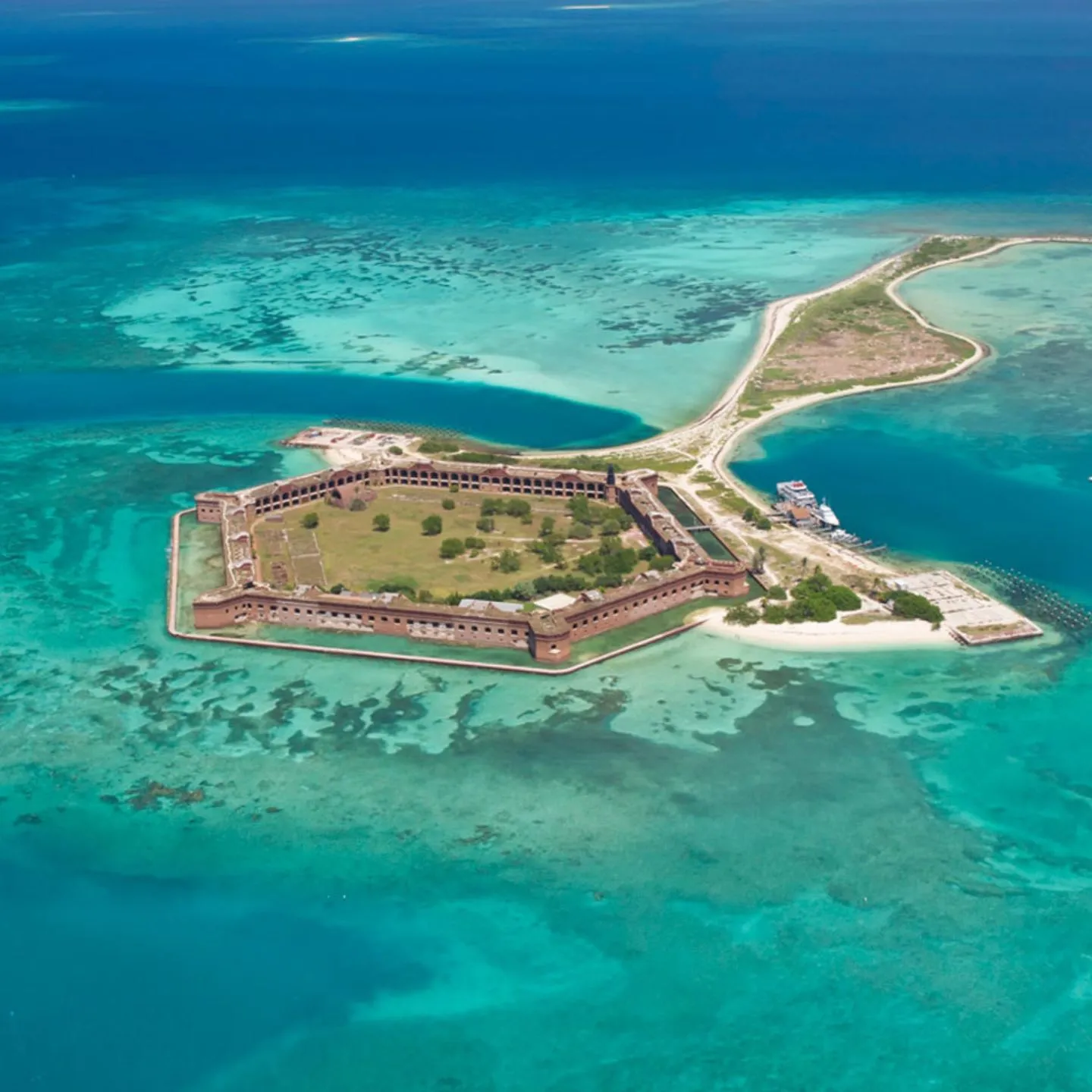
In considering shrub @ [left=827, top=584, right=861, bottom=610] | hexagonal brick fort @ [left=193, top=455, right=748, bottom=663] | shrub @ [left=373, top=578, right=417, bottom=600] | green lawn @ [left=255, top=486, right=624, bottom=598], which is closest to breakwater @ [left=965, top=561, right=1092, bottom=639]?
shrub @ [left=827, top=584, right=861, bottom=610]

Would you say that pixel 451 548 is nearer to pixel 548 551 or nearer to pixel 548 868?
pixel 548 551

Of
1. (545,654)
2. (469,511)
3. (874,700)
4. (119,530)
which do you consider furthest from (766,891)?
(119,530)

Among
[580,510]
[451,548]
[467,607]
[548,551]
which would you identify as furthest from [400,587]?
[580,510]

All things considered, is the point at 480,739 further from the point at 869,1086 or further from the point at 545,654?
the point at 869,1086

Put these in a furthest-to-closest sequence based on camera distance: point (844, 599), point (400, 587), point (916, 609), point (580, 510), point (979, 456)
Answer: point (979, 456)
point (580, 510)
point (400, 587)
point (844, 599)
point (916, 609)

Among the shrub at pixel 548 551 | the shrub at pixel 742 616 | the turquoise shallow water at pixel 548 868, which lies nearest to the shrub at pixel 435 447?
the shrub at pixel 548 551

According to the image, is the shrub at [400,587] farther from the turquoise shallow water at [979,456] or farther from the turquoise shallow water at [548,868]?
the turquoise shallow water at [979,456]

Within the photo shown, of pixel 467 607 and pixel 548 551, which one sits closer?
pixel 467 607
